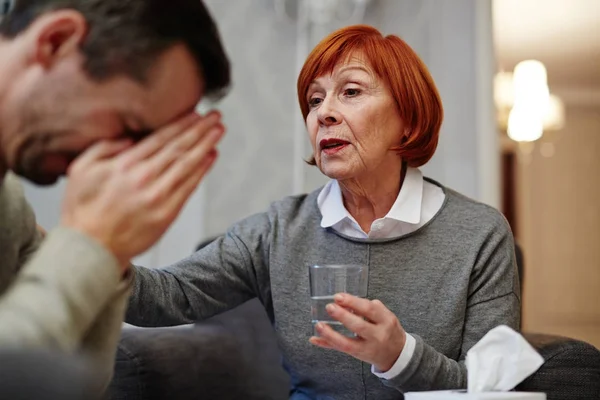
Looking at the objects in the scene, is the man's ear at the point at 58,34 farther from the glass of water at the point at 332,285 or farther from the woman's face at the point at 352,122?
the woman's face at the point at 352,122

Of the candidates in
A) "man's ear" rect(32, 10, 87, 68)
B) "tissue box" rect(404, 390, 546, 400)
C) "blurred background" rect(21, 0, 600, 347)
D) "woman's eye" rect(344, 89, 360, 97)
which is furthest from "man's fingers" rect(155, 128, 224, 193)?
"blurred background" rect(21, 0, 600, 347)

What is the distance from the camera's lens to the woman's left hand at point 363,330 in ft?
3.62

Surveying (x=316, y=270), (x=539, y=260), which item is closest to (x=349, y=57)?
(x=316, y=270)

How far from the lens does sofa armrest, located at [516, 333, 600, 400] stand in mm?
1319

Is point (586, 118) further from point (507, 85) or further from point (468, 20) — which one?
point (468, 20)

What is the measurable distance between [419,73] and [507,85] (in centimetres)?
732

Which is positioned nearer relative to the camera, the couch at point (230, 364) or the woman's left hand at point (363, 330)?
the woman's left hand at point (363, 330)

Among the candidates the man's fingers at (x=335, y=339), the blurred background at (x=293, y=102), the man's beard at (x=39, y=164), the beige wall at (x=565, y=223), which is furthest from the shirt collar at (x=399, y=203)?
the beige wall at (x=565, y=223)

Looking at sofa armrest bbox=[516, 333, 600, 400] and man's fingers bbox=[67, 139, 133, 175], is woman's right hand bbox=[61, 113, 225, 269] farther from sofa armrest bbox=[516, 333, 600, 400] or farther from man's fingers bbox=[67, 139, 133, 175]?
sofa armrest bbox=[516, 333, 600, 400]

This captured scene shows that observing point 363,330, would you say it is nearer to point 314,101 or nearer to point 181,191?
point 181,191

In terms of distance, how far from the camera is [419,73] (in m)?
1.56

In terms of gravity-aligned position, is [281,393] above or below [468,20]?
below

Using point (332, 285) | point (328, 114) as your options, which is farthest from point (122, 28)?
point (328, 114)

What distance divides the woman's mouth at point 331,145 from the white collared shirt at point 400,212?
0.14 m
